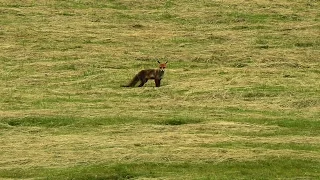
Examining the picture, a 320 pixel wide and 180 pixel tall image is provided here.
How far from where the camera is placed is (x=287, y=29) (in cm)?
4603

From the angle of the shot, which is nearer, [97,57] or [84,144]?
[84,144]

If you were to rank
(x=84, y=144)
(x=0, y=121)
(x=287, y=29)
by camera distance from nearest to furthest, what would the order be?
(x=84, y=144)
(x=0, y=121)
(x=287, y=29)

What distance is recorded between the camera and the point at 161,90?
33.7 meters

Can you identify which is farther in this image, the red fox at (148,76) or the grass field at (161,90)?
the red fox at (148,76)

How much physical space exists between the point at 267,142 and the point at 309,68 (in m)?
13.0

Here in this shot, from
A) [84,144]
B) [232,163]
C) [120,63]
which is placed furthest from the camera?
[120,63]

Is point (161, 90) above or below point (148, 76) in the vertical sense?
below

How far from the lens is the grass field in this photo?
23.4 m

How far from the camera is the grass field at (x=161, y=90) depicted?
2341 cm

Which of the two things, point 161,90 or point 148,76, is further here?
point 148,76

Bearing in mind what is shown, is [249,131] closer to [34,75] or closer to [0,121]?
[0,121]

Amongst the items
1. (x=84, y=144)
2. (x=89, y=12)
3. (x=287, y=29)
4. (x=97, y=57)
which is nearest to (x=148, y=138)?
(x=84, y=144)

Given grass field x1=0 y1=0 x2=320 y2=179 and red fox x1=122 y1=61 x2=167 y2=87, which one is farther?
red fox x1=122 y1=61 x2=167 y2=87

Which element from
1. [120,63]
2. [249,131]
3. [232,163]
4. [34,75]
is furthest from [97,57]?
[232,163]
